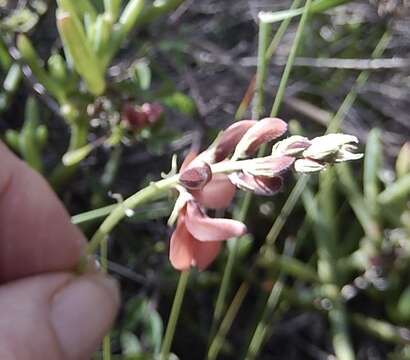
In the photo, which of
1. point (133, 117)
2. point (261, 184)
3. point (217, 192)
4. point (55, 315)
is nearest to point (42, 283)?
point (55, 315)

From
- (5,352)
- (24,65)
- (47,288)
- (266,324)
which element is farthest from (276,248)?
(5,352)

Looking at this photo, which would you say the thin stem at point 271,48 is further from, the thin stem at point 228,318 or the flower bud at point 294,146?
the thin stem at point 228,318

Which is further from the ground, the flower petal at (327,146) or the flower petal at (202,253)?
the flower petal at (327,146)

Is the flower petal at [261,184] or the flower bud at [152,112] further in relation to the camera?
the flower bud at [152,112]

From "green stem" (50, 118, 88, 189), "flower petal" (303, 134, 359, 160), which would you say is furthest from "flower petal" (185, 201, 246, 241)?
"green stem" (50, 118, 88, 189)

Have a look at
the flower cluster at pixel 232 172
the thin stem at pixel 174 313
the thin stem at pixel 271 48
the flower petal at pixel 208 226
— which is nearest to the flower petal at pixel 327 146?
the flower cluster at pixel 232 172
